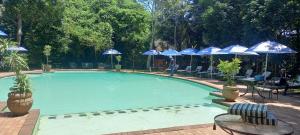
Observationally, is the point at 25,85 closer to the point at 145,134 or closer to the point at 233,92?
the point at 145,134

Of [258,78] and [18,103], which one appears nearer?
[18,103]

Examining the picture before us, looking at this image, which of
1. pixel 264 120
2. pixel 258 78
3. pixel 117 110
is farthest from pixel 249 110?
pixel 258 78

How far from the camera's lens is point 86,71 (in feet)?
86.3

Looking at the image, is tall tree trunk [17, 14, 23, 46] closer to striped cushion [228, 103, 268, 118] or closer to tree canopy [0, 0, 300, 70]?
tree canopy [0, 0, 300, 70]

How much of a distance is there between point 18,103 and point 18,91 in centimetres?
34

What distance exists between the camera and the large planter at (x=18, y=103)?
757 cm

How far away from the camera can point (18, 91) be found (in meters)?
7.72

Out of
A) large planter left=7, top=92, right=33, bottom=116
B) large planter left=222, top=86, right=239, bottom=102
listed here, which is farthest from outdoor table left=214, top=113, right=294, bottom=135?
large planter left=7, top=92, right=33, bottom=116

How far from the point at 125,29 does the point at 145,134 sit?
1031 inches

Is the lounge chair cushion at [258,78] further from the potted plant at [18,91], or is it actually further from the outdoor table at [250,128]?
the potted plant at [18,91]

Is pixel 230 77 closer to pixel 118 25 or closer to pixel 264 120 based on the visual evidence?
pixel 264 120

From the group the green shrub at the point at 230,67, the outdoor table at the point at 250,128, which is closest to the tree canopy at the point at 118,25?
the green shrub at the point at 230,67

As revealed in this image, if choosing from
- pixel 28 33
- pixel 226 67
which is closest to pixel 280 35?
pixel 226 67

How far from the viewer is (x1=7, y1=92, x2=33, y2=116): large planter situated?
7570mm
